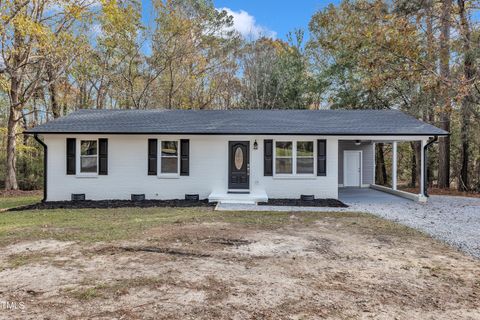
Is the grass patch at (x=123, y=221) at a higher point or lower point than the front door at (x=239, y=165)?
lower

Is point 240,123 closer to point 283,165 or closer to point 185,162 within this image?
point 283,165

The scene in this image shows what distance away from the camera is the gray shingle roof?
37.0 ft

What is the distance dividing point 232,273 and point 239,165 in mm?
7352

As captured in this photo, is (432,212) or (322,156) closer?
(432,212)

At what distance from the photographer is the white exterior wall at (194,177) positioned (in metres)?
11.5

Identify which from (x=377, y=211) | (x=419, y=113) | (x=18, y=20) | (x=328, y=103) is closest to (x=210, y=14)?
(x=328, y=103)

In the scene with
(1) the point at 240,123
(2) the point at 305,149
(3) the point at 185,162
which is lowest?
(3) the point at 185,162

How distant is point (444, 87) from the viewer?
1427 centimetres

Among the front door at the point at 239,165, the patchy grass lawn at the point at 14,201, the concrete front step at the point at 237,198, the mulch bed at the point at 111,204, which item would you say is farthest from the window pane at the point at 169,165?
the patchy grass lawn at the point at 14,201

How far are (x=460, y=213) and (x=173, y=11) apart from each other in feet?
63.8

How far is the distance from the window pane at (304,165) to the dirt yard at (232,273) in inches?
169

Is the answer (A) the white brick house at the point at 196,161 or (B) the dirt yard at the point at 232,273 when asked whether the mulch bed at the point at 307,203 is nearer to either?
(A) the white brick house at the point at 196,161

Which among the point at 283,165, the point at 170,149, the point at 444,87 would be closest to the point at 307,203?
the point at 283,165

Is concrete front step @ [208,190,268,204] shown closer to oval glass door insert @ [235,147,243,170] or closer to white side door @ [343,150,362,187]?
oval glass door insert @ [235,147,243,170]
